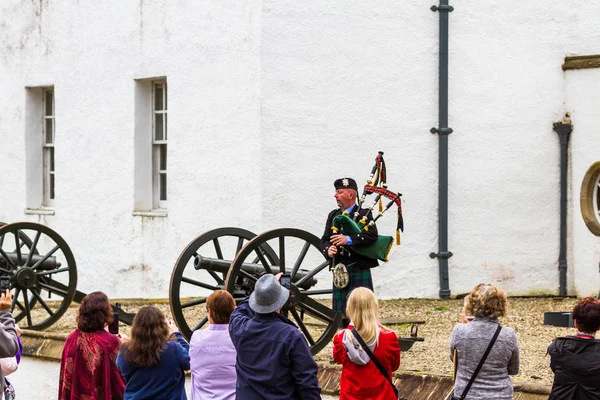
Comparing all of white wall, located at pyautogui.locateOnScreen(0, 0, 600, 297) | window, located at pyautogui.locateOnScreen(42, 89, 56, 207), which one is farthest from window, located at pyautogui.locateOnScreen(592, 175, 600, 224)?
window, located at pyautogui.locateOnScreen(42, 89, 56, 207)

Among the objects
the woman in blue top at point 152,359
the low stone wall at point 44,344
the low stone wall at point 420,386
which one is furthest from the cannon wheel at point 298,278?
the woman in blue top at point 152,359

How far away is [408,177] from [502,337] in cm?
790

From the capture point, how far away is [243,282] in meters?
10.2

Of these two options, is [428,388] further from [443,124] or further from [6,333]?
[443,124]

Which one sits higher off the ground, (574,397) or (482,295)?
(482,295)

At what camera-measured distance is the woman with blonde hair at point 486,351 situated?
6750mm

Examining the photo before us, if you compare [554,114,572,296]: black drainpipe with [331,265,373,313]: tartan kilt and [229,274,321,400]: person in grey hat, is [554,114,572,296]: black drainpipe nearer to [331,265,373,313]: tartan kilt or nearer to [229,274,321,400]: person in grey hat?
[331,265,373,313]: tartan kilt

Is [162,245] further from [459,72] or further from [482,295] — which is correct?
[482,295]

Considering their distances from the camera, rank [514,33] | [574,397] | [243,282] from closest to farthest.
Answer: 1. [574,397]
2. [243,282]
3. [514,33]

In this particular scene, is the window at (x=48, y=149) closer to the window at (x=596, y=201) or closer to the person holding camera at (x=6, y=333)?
the window at (x=596, y=201)

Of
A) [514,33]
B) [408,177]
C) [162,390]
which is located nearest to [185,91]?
[408,177]

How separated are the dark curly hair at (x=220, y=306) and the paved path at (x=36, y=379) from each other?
4526 mm

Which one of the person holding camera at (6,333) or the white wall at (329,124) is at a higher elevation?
the white wall at (329,124)

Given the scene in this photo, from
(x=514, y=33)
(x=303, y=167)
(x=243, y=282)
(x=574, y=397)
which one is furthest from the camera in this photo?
(x=514, y=33)
